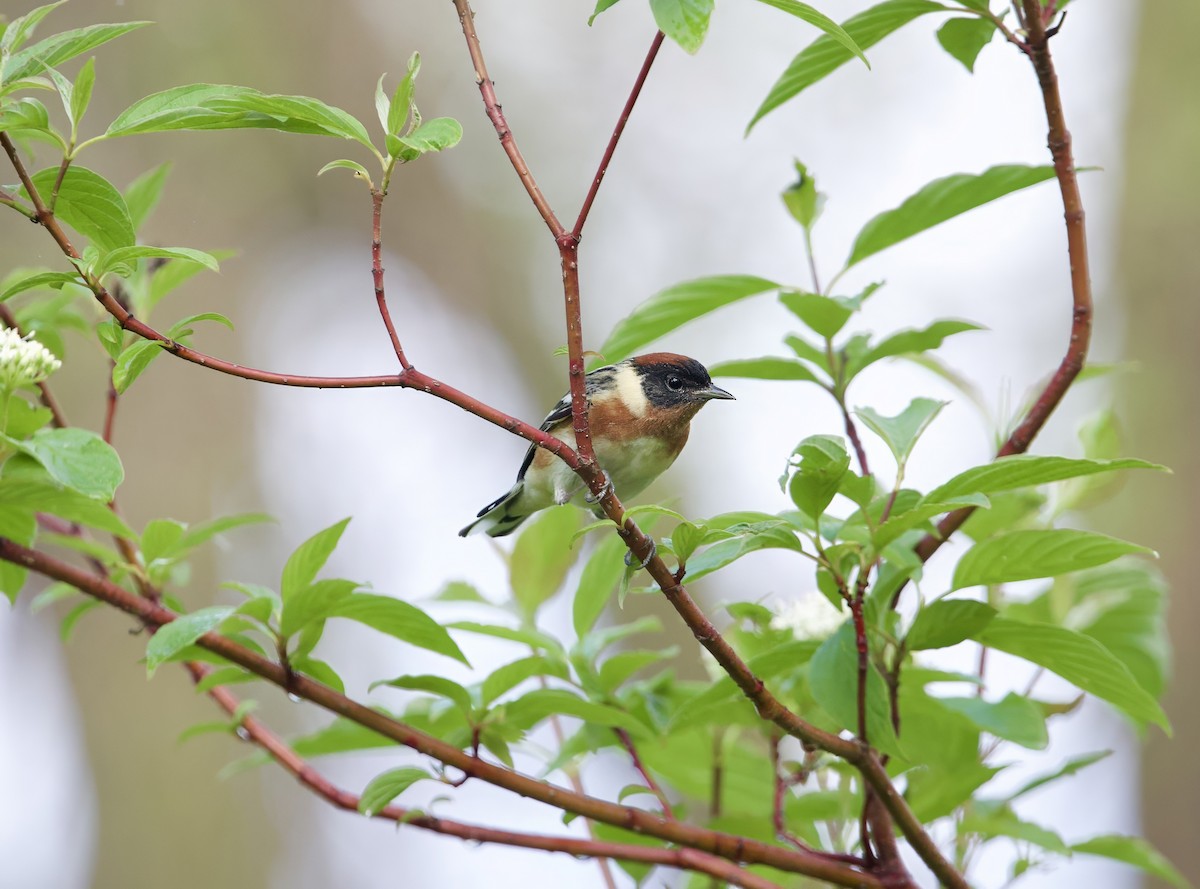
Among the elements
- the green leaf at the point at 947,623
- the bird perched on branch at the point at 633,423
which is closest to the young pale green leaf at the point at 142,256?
the green leaf at the point at 947,623

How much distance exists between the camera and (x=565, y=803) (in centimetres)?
208

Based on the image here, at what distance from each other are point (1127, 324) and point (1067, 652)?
471 cm

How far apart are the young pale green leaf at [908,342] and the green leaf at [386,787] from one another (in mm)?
1165

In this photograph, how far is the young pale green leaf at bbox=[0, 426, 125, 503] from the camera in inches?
68.9

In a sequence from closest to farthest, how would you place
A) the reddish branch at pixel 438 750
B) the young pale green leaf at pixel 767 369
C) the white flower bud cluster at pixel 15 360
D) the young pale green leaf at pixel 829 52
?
1. the white flower bud cluster at pixel 15 360
2. the reddish branch at pixel 438 750
3. the young pale green leaf at pixel 829 52
4. the young pale green leaf at pixel 767 369

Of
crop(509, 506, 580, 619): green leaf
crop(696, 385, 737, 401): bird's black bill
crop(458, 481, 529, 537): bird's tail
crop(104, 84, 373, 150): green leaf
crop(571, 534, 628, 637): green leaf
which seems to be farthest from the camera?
crop(458, 481, 529, 537): bird's tail

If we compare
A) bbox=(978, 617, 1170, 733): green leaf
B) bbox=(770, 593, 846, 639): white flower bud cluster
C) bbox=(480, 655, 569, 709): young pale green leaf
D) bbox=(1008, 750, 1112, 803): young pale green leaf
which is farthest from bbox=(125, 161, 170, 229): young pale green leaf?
bbox=(1008, 750, 1112, 803): young pale green leaf

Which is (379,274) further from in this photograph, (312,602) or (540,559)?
(540,559)

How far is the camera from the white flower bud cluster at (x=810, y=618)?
2.60m

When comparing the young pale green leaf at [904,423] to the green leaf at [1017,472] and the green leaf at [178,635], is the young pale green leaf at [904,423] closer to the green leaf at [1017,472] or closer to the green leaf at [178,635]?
the green leaf at [1017,472]

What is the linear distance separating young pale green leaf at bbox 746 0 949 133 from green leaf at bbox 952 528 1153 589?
0.91 meters

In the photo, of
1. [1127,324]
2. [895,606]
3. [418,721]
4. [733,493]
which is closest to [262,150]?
[733,493]

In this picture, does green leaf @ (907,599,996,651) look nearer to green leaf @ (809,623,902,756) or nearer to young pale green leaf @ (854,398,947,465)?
green leaf @ (809,623,902,756)

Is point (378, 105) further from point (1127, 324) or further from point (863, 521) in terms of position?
point (1127, 324)
